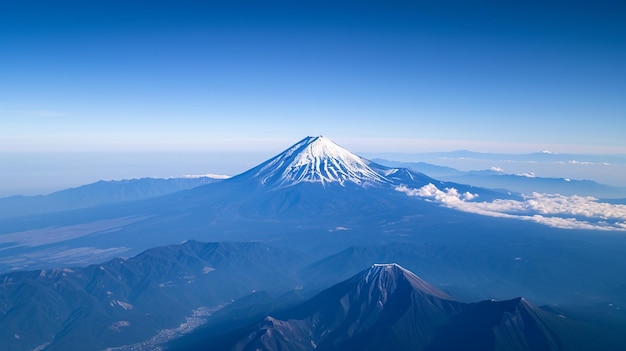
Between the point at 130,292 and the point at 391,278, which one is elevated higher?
the point at 391,278

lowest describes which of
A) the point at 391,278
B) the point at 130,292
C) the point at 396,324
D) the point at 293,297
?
the point at 130,292

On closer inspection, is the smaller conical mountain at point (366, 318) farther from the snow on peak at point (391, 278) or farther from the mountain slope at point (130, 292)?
the mountain slope at point (130, 292)

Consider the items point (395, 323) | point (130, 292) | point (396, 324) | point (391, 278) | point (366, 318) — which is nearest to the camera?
point (396, 324)

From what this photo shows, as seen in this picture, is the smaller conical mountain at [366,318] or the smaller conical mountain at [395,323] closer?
the smaller conical mountain at [395,323]

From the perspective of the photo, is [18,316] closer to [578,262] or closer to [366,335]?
[366,335]

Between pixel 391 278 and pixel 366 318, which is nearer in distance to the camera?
pixel 366 318

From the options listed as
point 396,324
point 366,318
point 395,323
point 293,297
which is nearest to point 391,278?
point 366,318

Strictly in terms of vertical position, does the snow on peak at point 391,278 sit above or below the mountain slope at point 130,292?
above

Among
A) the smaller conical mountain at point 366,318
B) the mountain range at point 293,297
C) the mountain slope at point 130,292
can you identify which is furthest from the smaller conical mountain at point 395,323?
the mountain slope at point 130,292

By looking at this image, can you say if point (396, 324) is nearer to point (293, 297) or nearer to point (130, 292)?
point (293, 297)

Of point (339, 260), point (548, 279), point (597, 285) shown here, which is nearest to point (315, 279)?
point (339, 260)
